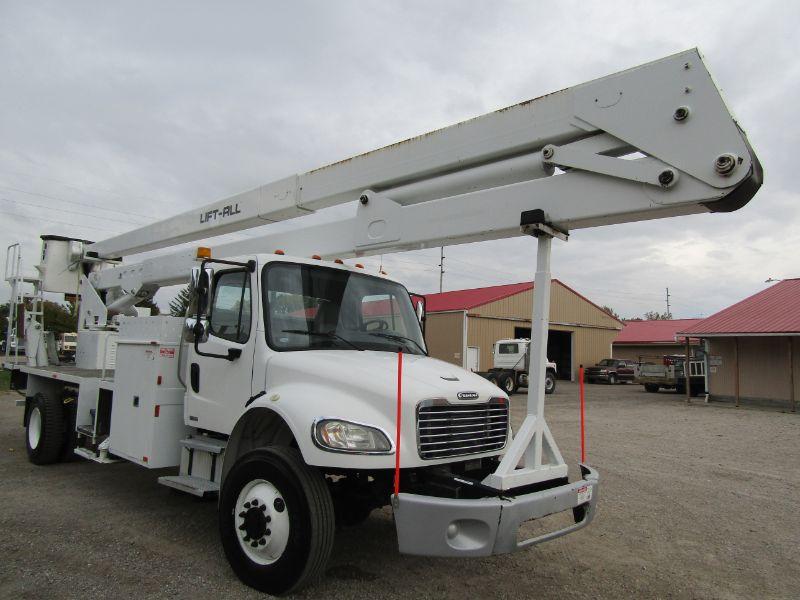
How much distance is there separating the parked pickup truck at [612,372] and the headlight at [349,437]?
33698 millimetres

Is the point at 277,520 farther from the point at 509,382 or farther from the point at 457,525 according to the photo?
the point at 509,382

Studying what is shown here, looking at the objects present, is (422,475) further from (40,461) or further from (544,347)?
(40,461)

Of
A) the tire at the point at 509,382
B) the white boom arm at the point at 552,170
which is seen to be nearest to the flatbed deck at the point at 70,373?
the white boom arm at the point at 552,170

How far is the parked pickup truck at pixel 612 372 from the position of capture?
35.2 meters

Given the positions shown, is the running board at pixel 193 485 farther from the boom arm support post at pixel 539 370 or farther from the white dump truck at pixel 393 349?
the boom arm support post at pixel 539 370

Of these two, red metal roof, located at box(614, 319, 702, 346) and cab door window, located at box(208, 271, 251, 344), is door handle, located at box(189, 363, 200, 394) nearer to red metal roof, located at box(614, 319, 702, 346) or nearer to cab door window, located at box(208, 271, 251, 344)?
cab door window, located at box(208, 271, 251, 344)

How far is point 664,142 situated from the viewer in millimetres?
3770

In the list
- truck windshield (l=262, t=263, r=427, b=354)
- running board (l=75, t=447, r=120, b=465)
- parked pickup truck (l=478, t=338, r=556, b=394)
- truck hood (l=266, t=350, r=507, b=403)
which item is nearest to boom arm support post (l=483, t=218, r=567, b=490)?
truck hood (l=266, t=350, r=507, b=403)

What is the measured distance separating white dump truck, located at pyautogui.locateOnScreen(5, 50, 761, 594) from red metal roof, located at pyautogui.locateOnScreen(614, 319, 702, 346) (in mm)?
37755

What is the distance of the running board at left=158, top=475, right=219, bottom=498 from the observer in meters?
4.67

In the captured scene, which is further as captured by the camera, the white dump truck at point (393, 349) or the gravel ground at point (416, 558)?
the gravel ground at point (416, 558)

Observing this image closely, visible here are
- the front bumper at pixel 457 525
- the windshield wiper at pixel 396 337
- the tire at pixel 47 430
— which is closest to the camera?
the front bumper at pixel 457 525

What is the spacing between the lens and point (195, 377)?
527cm

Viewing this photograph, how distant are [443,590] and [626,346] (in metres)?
41.2
